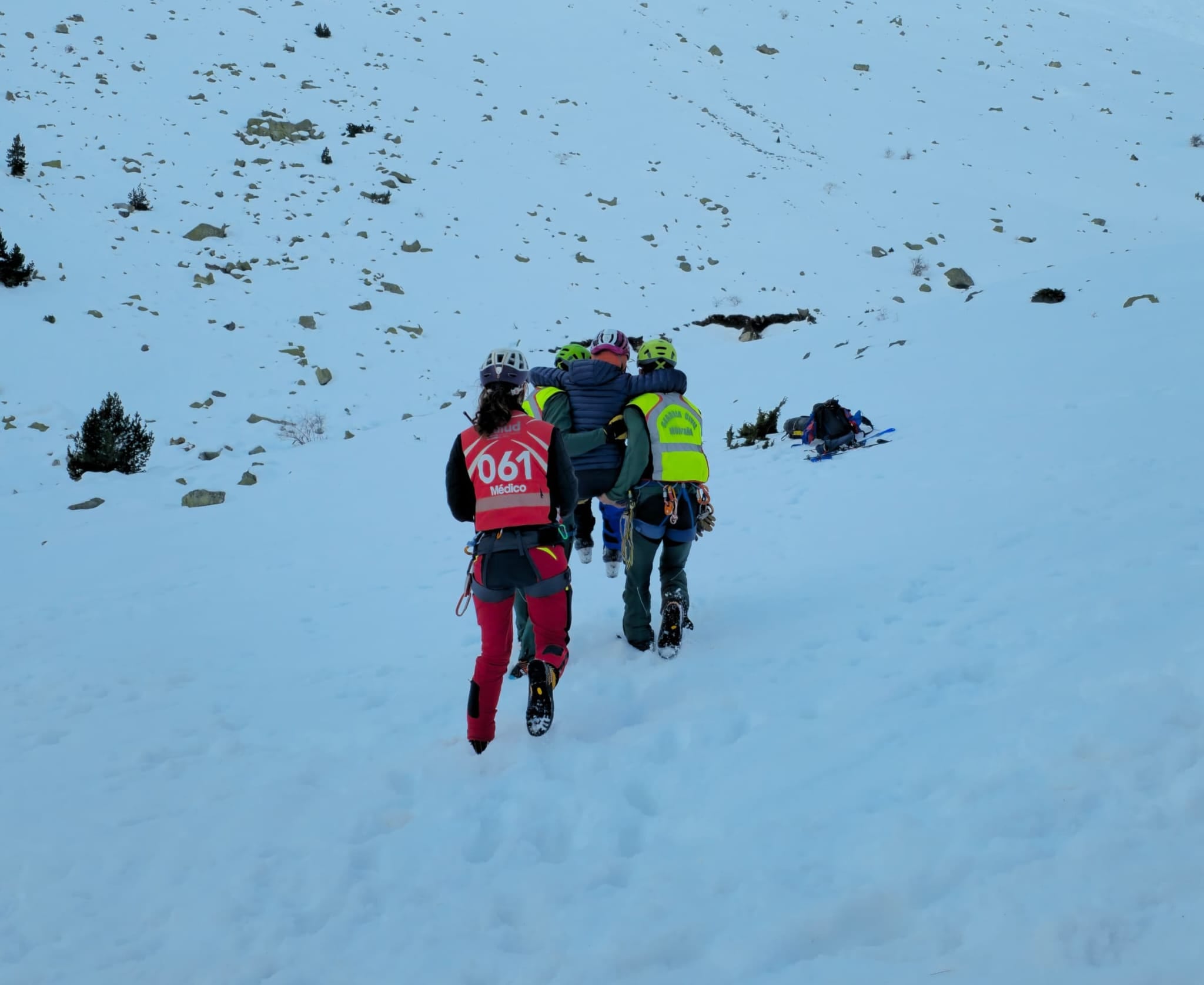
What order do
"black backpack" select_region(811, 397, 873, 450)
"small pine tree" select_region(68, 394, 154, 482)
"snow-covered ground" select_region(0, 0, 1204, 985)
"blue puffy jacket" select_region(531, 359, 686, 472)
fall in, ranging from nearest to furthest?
"snow-covered ground" select_region(0, 0, 1204, 985), "blue puffy jacket" select_region(531, 359, 686, 472), "black backpack" select_region(811, 397, 873, 450), "small pine tree" select_region(68, 394, 154, 482)

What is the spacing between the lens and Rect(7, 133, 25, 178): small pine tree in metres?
16.4

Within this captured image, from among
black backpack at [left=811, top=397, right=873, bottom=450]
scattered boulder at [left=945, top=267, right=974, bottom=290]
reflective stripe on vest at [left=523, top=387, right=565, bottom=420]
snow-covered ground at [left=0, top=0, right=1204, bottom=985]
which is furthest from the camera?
scattered boulder at [left=945, top=267, right=974, bottom=290]

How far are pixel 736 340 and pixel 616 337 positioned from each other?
12759mm

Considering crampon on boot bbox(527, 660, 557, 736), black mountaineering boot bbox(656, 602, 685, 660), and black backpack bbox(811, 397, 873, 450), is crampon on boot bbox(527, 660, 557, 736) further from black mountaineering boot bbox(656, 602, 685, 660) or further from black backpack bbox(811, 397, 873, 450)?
black backpack bbox(811, 397, 873, 450)

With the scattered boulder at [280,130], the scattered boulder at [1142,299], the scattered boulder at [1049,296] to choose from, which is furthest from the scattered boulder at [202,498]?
the scattered boulder at [280,130]

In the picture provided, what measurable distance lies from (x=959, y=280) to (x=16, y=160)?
76.5 ft

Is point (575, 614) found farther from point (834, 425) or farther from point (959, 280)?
point (959, 280)

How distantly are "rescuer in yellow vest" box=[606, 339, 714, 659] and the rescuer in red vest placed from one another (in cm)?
98

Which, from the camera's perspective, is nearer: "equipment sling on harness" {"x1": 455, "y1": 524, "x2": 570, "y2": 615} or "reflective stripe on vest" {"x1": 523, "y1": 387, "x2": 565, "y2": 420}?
"equipment sling on harness" {"x1": 455, "y1": 524, "x2": 570, "y2": 615}

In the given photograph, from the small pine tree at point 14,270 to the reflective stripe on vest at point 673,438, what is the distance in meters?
14.5

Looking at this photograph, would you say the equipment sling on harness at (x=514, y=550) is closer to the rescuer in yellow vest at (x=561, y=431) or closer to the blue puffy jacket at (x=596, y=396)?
the rescuer in yellow vest at (x=561, y=431)

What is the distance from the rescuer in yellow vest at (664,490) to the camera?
4852 mm

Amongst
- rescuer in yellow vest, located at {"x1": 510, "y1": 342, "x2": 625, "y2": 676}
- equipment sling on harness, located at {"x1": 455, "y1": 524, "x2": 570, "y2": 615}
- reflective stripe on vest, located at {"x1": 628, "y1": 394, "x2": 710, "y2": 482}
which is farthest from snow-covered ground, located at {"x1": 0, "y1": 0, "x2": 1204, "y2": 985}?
reflective stripe on vest, located at {"x1": 628, "y1": 394, "x2": 710, "y2": 482}

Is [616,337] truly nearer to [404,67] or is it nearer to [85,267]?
[85,267]
